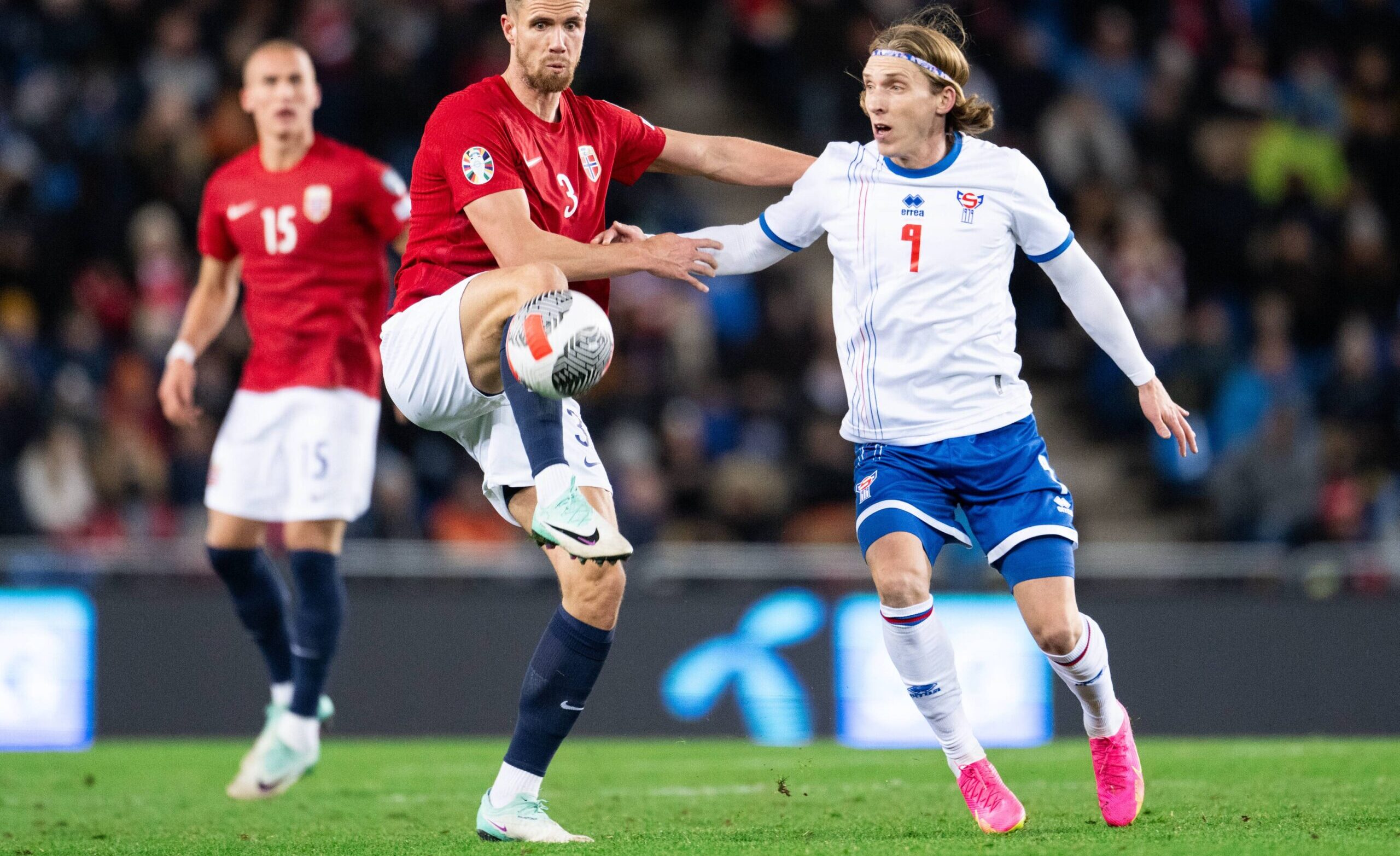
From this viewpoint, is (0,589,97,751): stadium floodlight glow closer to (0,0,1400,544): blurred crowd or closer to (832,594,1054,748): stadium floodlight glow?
(0,0,1400,544): blurred crowd

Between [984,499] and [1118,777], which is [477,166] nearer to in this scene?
[984,499]

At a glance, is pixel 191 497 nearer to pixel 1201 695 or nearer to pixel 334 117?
pixel 334 117

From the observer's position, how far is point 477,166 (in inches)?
192

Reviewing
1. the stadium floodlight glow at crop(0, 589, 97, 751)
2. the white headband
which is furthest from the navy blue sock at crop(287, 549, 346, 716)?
the stadium floodlight glow at crop(0, 589, 97, 751)

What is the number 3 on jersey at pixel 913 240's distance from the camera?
5.24 m

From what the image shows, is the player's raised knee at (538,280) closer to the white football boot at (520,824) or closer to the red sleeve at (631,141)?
the red sleeve at (631,141)

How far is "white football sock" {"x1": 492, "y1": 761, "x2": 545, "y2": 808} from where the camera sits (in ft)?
16.2

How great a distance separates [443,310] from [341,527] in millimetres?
2657

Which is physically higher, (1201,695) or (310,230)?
(310,230)

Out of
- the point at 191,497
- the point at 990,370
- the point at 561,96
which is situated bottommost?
the point at 191,497

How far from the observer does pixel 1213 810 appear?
5.56 m

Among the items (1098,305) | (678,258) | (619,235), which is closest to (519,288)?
(678,258)

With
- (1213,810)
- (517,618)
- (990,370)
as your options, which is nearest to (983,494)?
(990,370)

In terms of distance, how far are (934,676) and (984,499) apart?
0.55 meters
